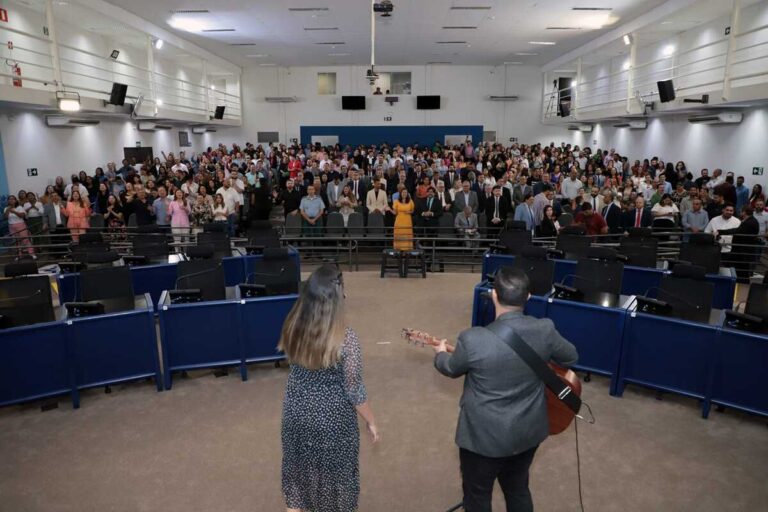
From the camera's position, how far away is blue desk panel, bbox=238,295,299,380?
5.96m

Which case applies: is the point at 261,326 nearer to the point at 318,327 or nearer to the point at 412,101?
the point at 318,327

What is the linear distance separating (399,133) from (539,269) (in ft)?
69.9

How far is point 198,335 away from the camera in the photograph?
5.82 metres

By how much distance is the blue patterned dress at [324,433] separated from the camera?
2.69 metres

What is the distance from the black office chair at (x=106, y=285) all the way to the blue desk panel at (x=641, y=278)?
5208 mm

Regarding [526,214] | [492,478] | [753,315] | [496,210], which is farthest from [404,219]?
[492,478]

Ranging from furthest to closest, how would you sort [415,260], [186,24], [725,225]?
[186,24] → [415,260] → [725,225]

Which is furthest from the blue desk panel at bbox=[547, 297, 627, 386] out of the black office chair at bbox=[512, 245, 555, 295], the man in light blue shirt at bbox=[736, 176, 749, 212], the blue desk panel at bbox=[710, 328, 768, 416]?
the man in light blue shirt at bbox=[736, 176, 749, 212]

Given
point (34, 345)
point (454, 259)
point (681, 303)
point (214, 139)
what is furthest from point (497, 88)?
point (34, 345)

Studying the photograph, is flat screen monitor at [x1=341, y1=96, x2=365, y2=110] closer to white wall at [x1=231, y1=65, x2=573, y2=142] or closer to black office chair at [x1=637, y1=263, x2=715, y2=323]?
white wall at [x1=231, y1=65, x2=573, y2=142]

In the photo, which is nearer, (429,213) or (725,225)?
(725,225)

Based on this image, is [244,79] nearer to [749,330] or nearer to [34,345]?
[34,345]

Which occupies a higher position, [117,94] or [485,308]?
[117,94]

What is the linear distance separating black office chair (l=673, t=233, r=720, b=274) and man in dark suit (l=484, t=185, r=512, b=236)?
4087 mm
